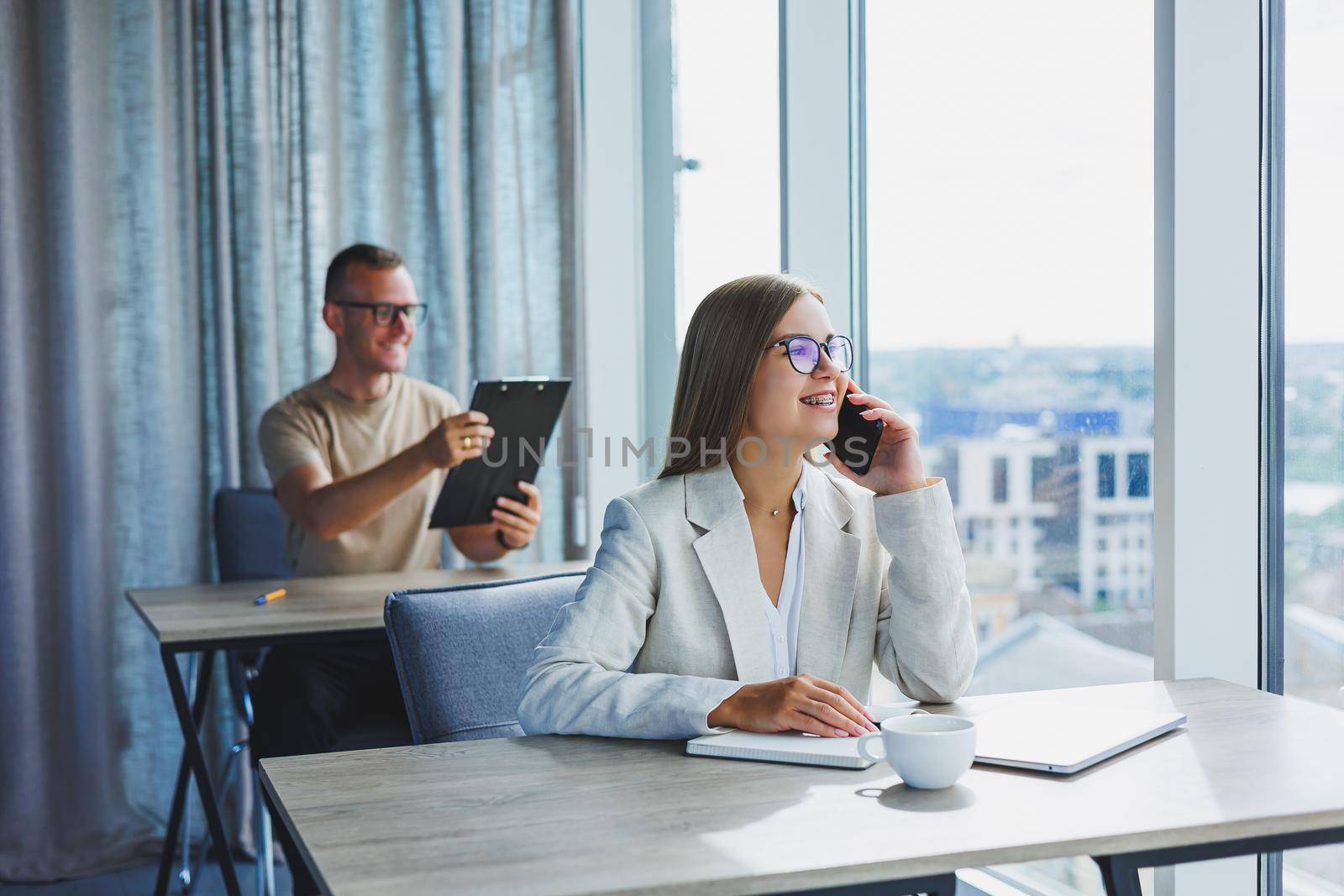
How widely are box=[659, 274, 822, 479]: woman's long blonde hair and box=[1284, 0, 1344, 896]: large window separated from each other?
67 centimetres

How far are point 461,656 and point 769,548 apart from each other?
1.50 feet

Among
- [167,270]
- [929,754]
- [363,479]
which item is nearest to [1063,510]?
[929,754]

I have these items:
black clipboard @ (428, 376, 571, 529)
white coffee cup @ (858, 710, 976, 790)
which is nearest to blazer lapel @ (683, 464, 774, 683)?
white coffee cup @ (858, 710, 976, 790)

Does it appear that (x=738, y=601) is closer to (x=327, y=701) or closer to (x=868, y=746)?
(x=868, y=746)

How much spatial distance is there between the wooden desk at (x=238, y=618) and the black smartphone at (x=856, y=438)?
0.69 metres

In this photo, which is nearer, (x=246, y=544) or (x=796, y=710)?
(x=796, y=710)

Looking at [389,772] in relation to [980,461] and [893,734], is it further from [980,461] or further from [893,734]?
[980,461]

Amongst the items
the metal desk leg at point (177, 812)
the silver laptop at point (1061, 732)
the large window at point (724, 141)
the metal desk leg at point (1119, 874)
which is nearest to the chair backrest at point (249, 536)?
the metal desk leg at point (177, 812)

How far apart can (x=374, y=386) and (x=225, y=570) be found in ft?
2.03

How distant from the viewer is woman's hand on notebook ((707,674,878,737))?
1304mm

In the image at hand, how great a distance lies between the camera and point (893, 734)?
45.2 inches

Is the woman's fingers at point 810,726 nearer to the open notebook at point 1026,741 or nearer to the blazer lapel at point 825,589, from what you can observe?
the open notebook at point 1026,741

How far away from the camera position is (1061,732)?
4.33 ft

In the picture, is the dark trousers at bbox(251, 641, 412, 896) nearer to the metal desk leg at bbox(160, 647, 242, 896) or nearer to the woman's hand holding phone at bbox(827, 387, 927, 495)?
the metal desk leg at bbox(160, 647, 242, 896)
